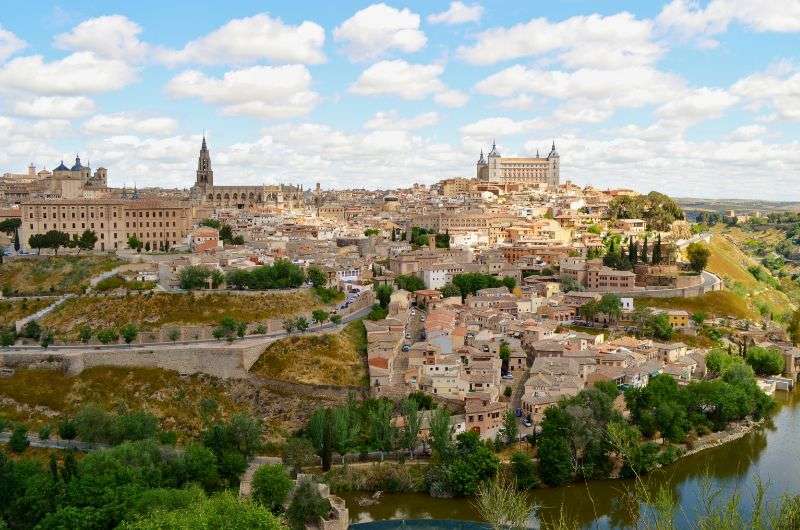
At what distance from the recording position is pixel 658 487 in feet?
57.6

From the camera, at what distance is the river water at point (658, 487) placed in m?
16.6

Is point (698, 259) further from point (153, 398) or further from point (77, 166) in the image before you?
point (77, 166)

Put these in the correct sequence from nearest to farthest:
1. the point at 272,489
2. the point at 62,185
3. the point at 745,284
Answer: the point at 272,489, the point at 745,284, the point at 62,185

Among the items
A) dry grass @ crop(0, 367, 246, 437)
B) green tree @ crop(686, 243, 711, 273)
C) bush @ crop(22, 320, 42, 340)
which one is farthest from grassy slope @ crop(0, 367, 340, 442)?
green tree @ crop(686, 243, 711, 273)

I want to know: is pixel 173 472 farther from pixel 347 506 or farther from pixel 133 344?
pixel 133 344

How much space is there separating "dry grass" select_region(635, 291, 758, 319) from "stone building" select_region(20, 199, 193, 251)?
2006cm

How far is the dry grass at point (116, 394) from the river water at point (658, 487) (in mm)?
5712

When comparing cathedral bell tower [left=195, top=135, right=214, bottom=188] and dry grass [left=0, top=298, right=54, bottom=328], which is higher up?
cathedral bell tower [left=195, top=135, right=214, bottom=188]

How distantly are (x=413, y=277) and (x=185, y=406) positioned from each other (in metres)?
12.3

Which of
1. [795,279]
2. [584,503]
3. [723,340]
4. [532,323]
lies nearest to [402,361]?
[532,323]

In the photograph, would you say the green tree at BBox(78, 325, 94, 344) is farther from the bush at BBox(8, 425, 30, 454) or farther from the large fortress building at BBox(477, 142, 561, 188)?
the large fortress building at BBox(477, 142, 561, 188)

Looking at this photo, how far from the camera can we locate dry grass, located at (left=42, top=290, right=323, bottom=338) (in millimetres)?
25094

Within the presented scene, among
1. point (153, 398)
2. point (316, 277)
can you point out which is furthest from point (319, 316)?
point (153, 398)

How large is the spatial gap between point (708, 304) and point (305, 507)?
20940 mm
